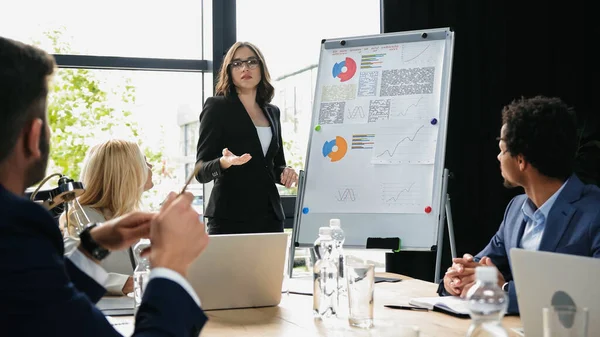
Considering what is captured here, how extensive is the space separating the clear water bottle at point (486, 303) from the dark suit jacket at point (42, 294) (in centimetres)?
46

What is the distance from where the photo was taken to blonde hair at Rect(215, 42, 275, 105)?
140 inches

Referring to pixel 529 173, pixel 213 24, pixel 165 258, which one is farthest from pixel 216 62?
pixel 165 258

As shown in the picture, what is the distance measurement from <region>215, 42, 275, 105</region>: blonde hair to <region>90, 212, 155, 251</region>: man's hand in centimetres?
223

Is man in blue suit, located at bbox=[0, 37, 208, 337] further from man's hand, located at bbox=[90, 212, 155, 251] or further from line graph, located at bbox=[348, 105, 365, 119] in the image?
line graph, located at bbox=[348, 105, 365, 119]

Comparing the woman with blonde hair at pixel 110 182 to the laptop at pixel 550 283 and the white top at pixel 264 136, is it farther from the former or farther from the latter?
the laptop at pixel 550 283

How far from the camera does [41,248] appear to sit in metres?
1.01

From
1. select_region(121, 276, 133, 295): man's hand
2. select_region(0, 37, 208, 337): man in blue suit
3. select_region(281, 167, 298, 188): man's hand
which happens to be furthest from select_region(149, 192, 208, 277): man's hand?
select_region(281, 167, 298, 188): man's hand

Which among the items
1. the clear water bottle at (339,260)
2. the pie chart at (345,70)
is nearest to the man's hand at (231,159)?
the pie chart at (345,70)

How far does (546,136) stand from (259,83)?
1.72 m

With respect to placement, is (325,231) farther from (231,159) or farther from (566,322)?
(231,159)

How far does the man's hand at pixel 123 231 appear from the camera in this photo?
1372 mm

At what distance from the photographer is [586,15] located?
4645 millimetres

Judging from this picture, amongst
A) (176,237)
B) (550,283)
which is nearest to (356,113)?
(550,283)

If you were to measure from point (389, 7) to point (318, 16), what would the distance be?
49 centimetres
